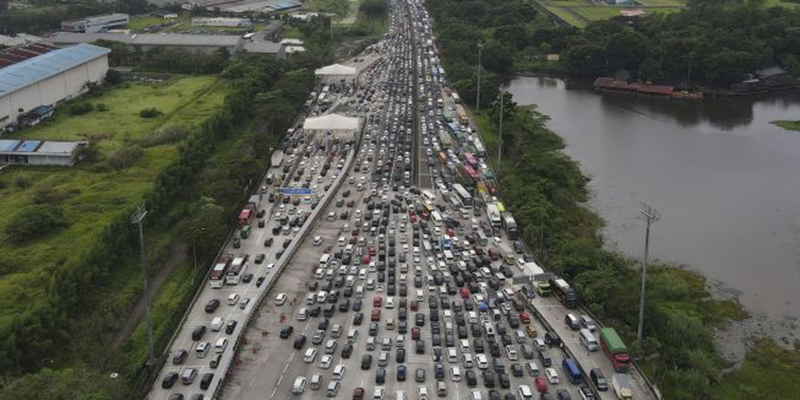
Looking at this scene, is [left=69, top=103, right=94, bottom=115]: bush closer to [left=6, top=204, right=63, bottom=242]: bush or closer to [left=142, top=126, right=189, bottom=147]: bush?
[left=142, top=126, right=189, bottom=147]: bush

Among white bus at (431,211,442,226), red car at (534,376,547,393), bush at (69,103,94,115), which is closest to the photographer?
red car at (534,376,547,393)

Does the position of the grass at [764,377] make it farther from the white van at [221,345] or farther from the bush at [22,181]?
the bush at [22,181]

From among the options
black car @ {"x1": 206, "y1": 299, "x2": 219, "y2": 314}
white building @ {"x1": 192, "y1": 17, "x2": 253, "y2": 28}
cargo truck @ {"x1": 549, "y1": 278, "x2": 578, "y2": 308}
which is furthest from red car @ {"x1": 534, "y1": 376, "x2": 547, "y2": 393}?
white building @ {"x1": 192, "y1": 17, "x2": 253, "y2": 28}

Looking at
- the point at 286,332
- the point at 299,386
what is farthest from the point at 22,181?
the point at 299,386

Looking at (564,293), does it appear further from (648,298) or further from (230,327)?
(230,327)

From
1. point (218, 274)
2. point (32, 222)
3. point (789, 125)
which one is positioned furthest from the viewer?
point (789, 125)

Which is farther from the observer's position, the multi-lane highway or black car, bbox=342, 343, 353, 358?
black car, bbox=342, 343, 353, 358
